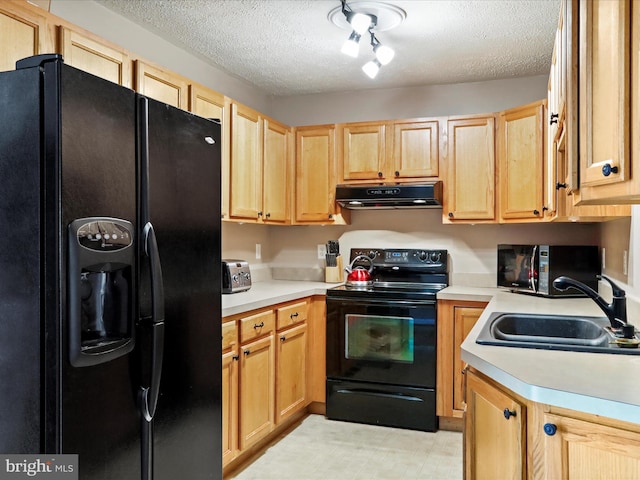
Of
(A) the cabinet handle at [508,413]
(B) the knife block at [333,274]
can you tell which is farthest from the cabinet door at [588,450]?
(B) the knife block at [333,274]

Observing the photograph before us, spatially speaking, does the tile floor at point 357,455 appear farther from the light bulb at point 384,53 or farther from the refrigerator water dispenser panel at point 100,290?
the light bulb at point 384,53

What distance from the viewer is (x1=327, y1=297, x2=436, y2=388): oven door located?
3465 mm

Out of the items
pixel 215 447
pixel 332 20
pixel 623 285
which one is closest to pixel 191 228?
pixel 215 447

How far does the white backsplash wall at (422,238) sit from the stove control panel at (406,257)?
0.24 ft

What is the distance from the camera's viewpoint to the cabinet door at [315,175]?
4.02 meters

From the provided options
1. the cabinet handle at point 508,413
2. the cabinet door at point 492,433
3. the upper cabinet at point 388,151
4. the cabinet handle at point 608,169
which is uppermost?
the upper cabinet at point 388,151

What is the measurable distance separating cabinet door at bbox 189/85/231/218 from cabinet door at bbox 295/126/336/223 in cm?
95

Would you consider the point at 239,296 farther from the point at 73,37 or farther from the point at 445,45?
the point at 445,45

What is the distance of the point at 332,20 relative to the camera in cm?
285

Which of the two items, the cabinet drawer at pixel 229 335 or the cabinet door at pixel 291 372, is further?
the cabinet door at pixel 291 372

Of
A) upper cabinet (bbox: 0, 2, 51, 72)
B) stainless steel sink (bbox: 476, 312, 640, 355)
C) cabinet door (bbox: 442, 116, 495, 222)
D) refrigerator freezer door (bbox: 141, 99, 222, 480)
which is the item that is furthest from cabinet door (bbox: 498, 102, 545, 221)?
upper cabinet (bbox: 0, 2, 51, 72)

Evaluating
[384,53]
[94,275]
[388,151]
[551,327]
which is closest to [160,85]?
[384,53]

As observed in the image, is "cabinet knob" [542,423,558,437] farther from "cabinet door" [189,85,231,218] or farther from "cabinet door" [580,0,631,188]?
"cabinet door" [189,85,231,218]

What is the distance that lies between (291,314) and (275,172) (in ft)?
3.61
